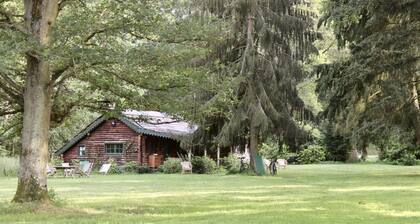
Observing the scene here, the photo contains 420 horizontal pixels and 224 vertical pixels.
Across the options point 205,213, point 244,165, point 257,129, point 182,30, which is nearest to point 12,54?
point 182,30

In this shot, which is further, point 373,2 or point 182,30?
point 373,2

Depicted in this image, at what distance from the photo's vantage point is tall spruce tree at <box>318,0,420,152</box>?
76.9 feet

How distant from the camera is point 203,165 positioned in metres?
37.9

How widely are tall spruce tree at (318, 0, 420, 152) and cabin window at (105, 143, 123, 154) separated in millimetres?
17287

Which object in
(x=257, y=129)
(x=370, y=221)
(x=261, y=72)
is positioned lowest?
(x=370, y=221)

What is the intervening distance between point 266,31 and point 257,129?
513 centimetres

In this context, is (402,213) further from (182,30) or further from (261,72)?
(261,72)

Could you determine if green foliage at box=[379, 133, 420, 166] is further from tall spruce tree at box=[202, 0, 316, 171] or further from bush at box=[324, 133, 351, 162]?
tall spruce tree at box=[202, 0, 316, 171]

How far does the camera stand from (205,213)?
12.9 metres

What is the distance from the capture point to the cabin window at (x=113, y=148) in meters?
42.9

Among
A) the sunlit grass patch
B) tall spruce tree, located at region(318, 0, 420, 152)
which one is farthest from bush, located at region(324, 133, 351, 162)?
the sunlit grass patch

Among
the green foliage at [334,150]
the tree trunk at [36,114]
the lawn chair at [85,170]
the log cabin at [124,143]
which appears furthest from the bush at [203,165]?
the green foliage at [334,150]

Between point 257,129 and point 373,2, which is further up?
point 373,2

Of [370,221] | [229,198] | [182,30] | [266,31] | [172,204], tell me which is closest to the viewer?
[370,221]
